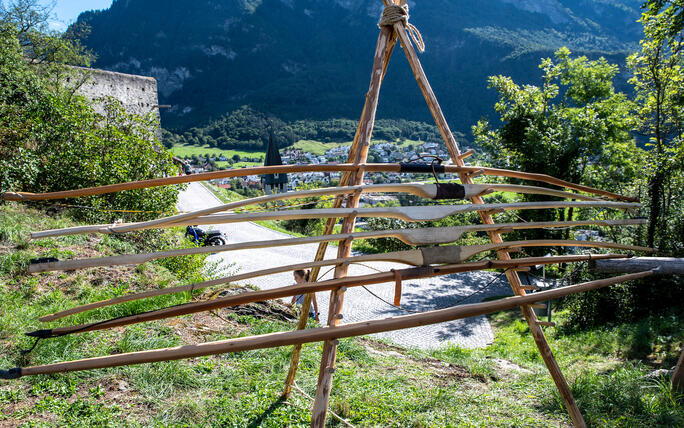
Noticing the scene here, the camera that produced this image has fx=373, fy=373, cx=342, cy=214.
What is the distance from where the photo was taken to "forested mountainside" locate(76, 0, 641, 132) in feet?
241

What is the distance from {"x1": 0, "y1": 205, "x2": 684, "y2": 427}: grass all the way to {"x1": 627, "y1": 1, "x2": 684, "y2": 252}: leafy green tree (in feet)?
11.9

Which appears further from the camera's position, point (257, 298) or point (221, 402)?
point (221, 402)

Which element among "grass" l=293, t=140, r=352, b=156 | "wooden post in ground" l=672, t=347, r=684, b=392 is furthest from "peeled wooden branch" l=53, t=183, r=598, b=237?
"grass" l=293, t=140, r=352, b=156

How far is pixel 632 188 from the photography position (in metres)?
9.64

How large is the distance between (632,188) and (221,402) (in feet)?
35.9

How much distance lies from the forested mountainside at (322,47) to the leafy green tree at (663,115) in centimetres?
4729

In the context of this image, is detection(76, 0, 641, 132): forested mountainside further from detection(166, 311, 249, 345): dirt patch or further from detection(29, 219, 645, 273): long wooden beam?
detection(29, 219, 645, 273): long wooden beam

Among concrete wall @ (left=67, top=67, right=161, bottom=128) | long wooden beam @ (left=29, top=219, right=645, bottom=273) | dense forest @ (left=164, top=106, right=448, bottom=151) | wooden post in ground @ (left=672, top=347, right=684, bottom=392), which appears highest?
dense forest @ (left=164, top=106, right=448, bottom=151)

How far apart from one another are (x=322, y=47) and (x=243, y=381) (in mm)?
122616

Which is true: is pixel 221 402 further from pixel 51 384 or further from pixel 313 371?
pixel 51 384

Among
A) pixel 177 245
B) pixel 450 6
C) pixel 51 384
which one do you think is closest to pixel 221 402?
pixel 51 384

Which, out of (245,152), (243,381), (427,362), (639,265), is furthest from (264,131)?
(639,265)

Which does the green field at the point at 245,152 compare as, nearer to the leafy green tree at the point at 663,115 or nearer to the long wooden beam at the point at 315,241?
the leafy green tree at the point at 663,115

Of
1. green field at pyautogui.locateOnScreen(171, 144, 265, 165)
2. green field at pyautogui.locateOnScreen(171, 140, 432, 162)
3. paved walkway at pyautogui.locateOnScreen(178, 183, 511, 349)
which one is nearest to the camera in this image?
paved walkway at pyautogui.locateOnScreen(178, 183, 511, 349)
